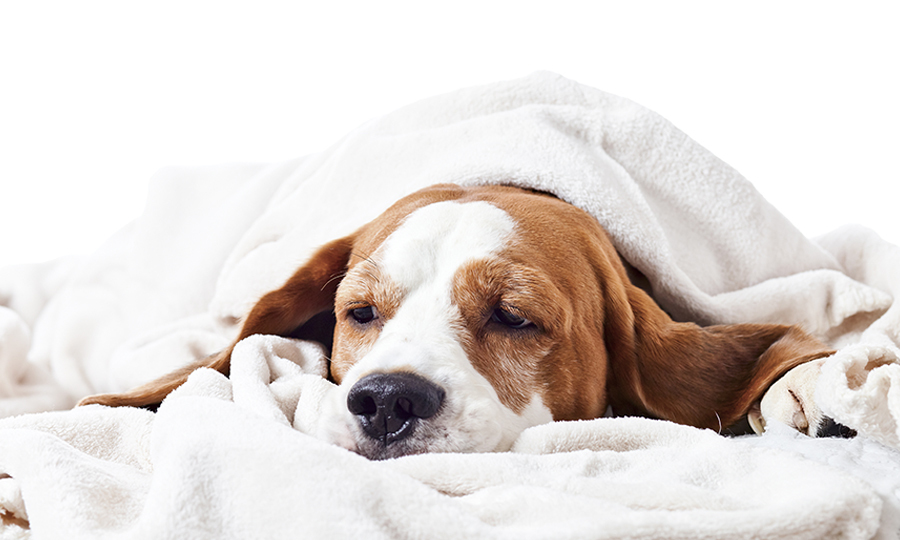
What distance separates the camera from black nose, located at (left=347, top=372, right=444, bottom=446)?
1.30 meters

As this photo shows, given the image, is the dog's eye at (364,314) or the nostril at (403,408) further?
the dog's eye at (364,314)

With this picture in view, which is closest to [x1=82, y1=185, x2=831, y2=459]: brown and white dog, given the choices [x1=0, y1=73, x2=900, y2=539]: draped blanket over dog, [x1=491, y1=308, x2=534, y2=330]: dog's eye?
[x1=491, y1=308, x2=534, y2=330]: dog's eye

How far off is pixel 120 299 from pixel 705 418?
2425 millimetres

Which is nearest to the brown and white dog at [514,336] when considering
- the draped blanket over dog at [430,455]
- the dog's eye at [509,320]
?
the dog's eye at [509,320]

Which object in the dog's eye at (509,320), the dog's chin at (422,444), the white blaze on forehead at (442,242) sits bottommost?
the dog's chin at (422,444)

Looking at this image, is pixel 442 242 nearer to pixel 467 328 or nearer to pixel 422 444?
pixel 467 328

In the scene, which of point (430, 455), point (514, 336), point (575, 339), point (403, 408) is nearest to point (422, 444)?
point (403, 408)

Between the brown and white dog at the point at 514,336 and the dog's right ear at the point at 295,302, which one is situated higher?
the brown and white dog at the point at 514,336

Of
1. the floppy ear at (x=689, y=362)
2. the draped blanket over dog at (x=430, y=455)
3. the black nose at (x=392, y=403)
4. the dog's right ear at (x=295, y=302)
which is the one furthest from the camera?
the dog's right ear at (x=295, y=302)

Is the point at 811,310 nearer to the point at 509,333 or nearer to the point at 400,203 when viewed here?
the point at 509,333

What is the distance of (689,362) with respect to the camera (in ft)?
5.74

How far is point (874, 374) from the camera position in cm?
109

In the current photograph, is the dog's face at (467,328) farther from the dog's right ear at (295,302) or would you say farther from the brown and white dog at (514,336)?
the dog's right ear at (295,302)

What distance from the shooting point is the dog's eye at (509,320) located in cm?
161
